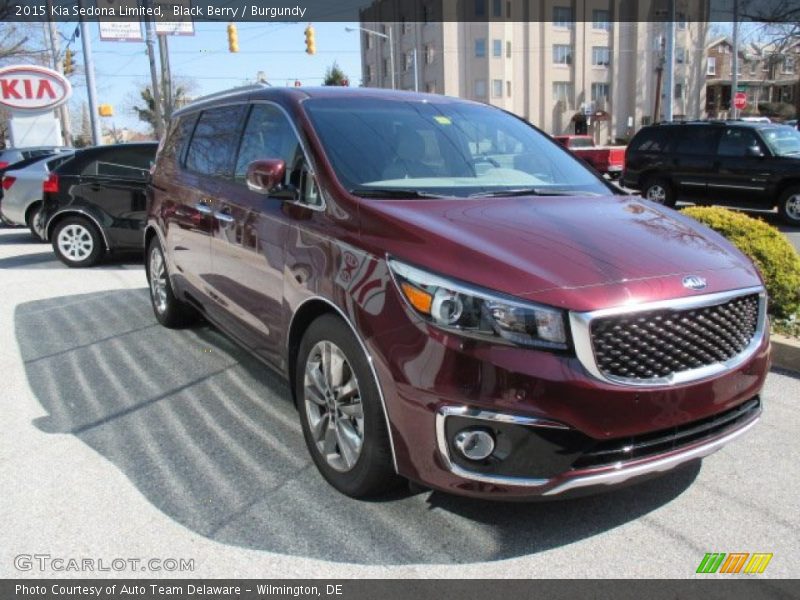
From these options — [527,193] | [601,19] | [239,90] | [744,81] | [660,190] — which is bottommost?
[660,190]

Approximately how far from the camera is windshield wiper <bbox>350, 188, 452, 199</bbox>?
10.6 feet

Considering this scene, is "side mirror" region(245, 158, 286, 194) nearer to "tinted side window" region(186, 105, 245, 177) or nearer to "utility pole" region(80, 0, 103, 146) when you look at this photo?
"tinted side window" region(186, 105, 245, 177)

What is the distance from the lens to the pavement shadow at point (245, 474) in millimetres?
2898

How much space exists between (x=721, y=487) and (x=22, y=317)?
21.1ft

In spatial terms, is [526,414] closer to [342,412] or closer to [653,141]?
[342,412]

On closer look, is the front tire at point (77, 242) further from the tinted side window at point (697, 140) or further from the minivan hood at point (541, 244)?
the tinted side window at point (697, 140)

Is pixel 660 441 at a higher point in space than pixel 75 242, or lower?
higher

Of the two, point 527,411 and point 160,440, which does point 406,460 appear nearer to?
point 527,411

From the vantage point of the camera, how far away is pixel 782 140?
12781 mm

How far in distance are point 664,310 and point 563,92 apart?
55.5m

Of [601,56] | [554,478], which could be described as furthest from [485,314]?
[601,56]

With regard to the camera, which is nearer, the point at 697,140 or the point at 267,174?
the point at 267,174

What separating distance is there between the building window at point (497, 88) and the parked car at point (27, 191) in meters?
43.3

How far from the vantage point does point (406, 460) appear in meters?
2.71
